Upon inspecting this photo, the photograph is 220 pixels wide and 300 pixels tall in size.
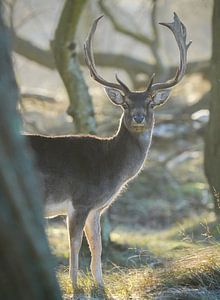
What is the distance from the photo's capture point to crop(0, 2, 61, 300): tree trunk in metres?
4.99

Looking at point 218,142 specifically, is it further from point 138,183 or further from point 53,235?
point 138,183

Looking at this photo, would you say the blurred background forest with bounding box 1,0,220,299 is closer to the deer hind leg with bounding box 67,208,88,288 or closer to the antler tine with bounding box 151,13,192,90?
the antler tine with bounding box 151,13,192,90

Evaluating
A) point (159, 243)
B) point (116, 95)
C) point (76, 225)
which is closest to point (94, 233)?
point (76, 225)

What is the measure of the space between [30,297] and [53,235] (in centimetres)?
937

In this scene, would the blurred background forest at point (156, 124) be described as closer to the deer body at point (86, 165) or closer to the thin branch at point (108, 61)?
the thin branch at point (108, 61)

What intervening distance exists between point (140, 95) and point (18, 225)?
4.78 metres

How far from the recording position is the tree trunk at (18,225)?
499cm

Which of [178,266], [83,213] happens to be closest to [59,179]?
[83,213]

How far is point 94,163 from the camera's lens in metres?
9.33

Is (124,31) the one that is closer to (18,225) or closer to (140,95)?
(140,95)

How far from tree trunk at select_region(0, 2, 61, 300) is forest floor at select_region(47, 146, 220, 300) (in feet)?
8.39

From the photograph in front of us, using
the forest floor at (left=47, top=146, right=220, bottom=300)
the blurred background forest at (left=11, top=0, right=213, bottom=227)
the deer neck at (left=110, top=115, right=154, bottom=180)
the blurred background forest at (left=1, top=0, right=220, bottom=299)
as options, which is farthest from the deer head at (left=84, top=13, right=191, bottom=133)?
the blurred background forest at (left=11, top=0, right=213, bottom=227)

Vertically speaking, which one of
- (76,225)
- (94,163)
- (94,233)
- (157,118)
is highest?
(94,163)

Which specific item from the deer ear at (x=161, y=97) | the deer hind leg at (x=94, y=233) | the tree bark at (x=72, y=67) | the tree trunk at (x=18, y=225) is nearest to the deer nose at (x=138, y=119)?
the deer ear at (x=161, y=97)
